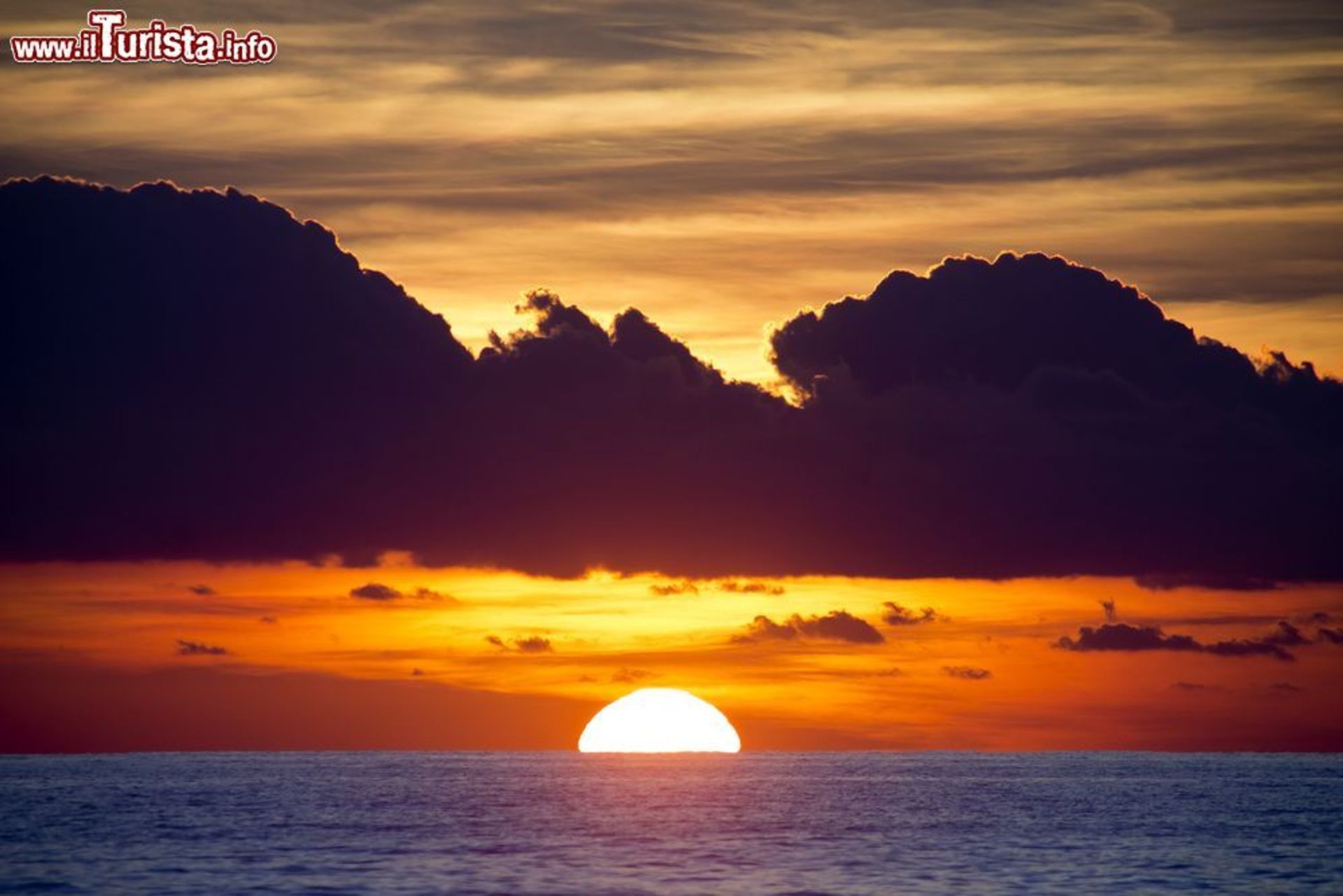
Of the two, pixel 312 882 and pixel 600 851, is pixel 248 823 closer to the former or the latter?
pixel 600 851

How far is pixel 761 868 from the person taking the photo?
118 metres

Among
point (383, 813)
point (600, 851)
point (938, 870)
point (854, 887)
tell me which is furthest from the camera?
point (383, 813)

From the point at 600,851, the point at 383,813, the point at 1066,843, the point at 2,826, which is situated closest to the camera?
the point at 600,851

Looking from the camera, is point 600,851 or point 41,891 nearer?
point 41,891

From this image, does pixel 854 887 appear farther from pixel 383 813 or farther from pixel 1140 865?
pixel 383 813

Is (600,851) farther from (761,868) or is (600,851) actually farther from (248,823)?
(248,823)

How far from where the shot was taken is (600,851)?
132625 mm

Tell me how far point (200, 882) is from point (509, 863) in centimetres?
2178

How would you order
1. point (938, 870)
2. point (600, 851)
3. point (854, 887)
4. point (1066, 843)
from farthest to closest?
point (1066, 843) < point (600, 851) < point (938, 870) < point (854, 887)

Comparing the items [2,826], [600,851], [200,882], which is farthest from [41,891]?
[2,826]

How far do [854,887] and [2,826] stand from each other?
96.0 metres

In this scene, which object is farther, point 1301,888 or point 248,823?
point 248,823

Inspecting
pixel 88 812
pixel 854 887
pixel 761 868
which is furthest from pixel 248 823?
pixel 854 887

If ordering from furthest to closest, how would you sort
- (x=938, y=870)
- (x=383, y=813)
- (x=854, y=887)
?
1. (x=383, y=813)
2. (x=938, y=870)
3. (x=854, y=887)
